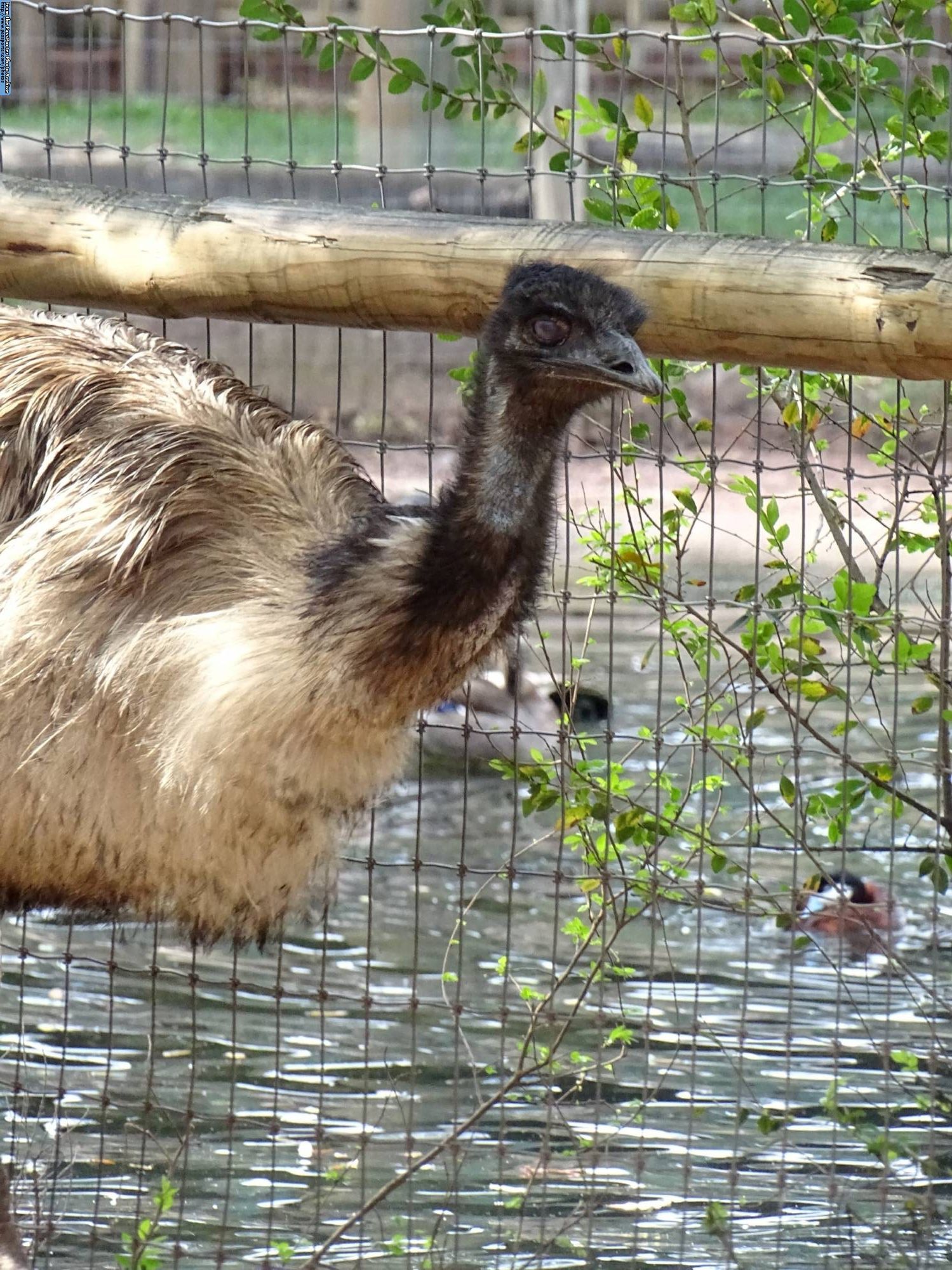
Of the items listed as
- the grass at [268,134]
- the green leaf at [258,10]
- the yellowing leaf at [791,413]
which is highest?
the grass at [268,134]

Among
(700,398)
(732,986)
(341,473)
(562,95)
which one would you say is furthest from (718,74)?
(700,398)

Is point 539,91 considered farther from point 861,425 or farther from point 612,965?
point 612,965

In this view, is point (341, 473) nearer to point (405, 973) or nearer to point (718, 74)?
point (718, 74)

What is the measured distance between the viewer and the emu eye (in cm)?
230

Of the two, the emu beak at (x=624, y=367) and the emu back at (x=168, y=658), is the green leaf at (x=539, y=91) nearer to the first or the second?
the emu back at (x=168, y=658)

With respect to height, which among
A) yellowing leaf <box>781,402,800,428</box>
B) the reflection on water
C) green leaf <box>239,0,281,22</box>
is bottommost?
the reflection on water

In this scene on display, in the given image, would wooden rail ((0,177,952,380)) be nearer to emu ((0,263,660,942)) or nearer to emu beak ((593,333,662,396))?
emu ((0,263,660,942))

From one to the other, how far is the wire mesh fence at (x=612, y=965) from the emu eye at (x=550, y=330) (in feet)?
1.66

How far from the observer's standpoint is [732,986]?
4734 millimetres

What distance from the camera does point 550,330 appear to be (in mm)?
2305

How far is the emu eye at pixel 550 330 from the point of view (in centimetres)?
230

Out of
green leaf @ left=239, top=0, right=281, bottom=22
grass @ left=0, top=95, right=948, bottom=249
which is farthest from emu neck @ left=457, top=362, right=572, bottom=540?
grass @ left=0, top=95, right=948, bottom=249

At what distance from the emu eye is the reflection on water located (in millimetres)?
1010

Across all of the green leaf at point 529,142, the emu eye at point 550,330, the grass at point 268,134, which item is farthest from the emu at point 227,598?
the grass at point 268,134
